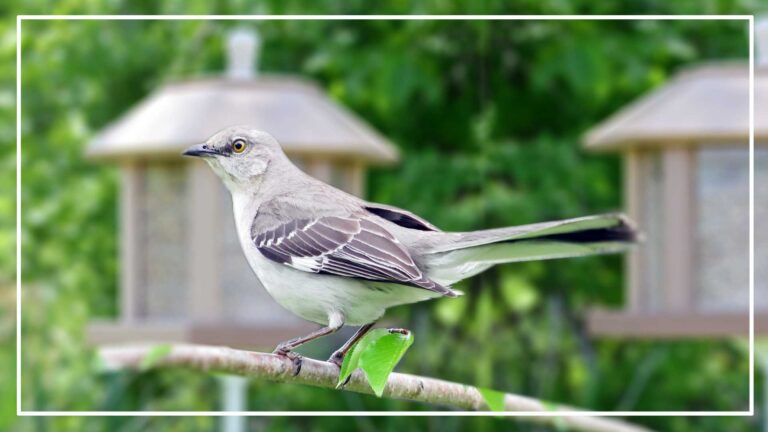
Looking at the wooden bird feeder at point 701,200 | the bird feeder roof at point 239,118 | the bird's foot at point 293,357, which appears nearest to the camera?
the bird's foot at point 293,357

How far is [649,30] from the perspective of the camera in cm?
538

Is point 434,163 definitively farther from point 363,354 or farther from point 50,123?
point 363,354

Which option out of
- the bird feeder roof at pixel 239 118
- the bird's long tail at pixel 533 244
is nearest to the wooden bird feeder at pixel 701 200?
the bird feeder roof at pixel 239 118

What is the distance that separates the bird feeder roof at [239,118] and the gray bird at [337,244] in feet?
9.75

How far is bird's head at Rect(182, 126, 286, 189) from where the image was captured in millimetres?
1464

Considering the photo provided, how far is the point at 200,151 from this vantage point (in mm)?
1411

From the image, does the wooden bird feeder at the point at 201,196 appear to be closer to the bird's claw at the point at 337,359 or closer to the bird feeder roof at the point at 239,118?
the bird feeder roof at the point at 239,118

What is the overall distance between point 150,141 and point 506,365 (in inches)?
81.7

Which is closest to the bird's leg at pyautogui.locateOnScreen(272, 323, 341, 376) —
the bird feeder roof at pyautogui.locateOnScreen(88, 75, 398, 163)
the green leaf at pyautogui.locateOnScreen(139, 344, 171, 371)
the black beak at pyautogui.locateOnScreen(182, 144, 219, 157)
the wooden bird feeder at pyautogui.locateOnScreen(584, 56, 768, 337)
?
the green leaf at pyautogui.locateOnScreen(139, 344, 171, 371)

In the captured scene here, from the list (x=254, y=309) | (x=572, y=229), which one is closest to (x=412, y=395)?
(x=572, y=229)

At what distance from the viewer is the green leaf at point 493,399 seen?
5.07ft

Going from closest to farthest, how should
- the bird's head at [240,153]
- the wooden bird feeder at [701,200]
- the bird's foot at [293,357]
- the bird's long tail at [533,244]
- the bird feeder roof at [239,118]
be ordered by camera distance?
the bird's long tail at [533,244], the bird's foot at [293,357], the bird's head at [240,153], the bird feeder roof at [239,118], the wooden bird feeder at [701,200]

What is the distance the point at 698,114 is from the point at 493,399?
376cm

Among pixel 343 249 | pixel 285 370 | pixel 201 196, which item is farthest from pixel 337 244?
pixel 201 196
